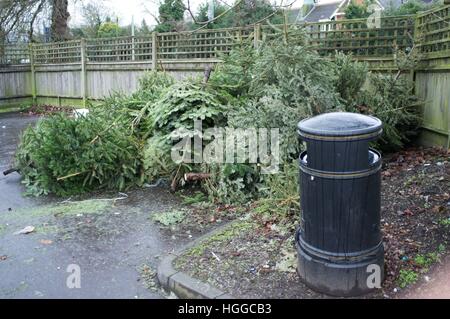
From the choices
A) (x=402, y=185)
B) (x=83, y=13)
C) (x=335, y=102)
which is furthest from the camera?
(x=83, y=13)

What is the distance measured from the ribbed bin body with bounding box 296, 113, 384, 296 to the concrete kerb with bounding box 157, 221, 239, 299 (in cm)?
69

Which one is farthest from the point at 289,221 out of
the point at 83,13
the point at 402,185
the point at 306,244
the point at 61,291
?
the point at 83,13

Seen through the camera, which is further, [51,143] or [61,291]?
[51,143]

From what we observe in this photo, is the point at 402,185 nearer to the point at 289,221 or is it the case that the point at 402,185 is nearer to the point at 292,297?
the point at 289,221

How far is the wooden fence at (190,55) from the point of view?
632 cm

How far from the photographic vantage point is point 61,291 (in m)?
3.36

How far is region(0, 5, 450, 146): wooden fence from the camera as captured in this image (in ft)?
20.7

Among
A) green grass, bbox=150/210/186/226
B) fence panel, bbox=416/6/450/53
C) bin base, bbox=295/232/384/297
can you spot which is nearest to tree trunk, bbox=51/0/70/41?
fence panel, bbox=416/6/450/53

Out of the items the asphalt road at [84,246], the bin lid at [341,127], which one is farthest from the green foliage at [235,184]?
the bin lid at [341,127]

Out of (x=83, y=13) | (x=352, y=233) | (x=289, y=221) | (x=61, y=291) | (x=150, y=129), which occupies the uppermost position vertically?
(x=83, y=13)

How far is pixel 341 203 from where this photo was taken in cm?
289

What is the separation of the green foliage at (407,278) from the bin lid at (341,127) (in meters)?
1.03

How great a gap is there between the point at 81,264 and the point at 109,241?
20.4 inches

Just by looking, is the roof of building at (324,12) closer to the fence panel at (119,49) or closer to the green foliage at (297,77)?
the fence panel at (119,49)
